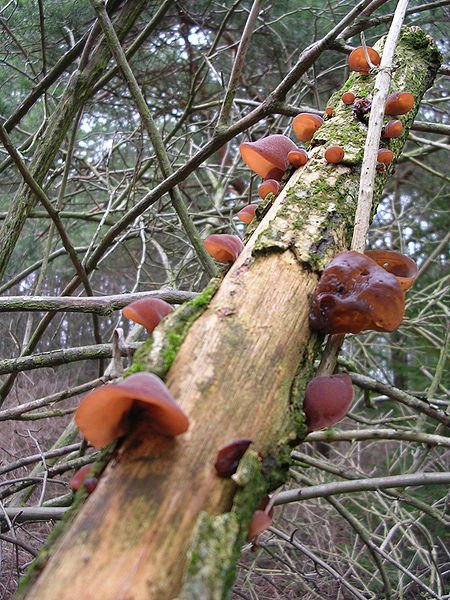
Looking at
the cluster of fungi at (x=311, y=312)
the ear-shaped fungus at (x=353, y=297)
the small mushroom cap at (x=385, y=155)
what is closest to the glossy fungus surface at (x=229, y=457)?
the cluster of fungi at (x=311, y=312)

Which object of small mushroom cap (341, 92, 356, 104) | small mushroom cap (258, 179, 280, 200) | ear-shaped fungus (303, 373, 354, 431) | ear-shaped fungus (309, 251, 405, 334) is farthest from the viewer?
small mushroom cap (341, 92, 356, 104)

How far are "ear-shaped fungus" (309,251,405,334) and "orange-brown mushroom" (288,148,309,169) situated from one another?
0.57 metres

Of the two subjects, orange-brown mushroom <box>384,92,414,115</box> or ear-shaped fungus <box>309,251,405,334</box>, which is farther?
orange-brown mushroom <box>384,92,414,115</box>

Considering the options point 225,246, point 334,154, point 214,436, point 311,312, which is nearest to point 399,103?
point 334,154

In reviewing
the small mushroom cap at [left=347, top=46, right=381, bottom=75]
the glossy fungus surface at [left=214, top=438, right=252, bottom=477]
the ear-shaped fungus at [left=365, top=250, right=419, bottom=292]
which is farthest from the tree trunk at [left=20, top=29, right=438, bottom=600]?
the small mushroom cap at [left=347, top=46, right=381, bottom=75]

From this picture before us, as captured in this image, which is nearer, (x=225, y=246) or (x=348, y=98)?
(x=225, y=246)

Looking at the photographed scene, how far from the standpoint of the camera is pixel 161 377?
1023mm

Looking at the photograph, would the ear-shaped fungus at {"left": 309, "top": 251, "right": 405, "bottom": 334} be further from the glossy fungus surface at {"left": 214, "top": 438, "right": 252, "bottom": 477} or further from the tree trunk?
the glossy fungus surface at {"left": 214, "top": 438, "right": 252, "bottom": 477}

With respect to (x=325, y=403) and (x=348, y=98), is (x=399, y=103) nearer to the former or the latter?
(x=348, y=98)

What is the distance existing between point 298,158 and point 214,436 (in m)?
1.10

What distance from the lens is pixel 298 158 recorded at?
5.70ft

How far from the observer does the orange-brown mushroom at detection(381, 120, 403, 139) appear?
1842mm

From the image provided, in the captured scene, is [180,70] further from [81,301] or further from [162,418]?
[162,418]

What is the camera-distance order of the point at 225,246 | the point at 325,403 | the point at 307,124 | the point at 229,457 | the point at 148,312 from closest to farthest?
the point at 229,457 → the point at 325,403 → the point at 148,312 → the point at 225,246 → the point at 307,124
